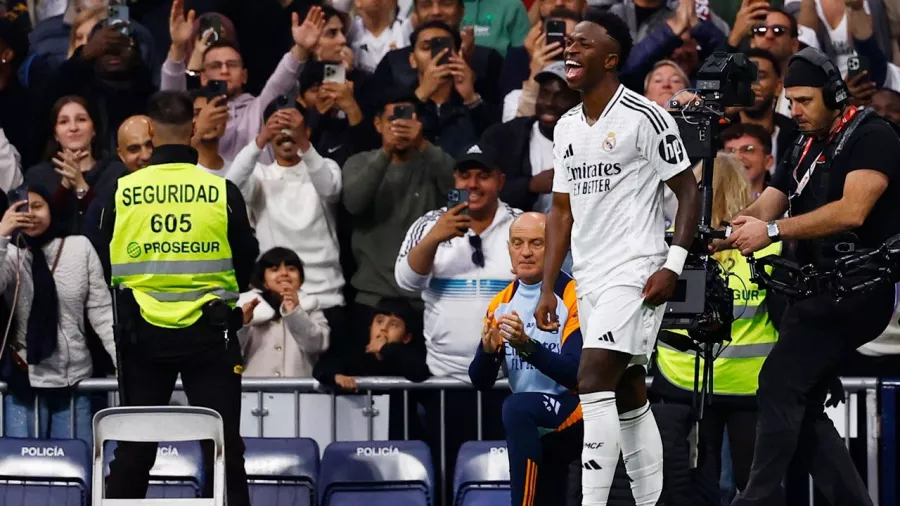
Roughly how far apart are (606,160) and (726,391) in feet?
6.12

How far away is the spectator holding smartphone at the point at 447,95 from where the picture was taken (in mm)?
9531

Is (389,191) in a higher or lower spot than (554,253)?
higher

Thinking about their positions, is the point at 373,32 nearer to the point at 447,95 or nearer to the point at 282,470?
the point at 447,95

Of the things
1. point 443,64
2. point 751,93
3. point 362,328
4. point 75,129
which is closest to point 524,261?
point 751,93

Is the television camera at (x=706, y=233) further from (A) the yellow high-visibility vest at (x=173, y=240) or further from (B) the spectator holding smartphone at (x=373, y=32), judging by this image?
(B) the spectator holding smartphone at (x=373, y=32)

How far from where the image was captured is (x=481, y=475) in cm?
791

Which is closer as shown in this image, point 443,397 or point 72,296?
point 443,397

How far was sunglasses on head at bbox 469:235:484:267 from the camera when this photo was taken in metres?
8.64

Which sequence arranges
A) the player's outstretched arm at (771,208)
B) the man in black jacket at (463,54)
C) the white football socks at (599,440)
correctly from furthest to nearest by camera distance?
the man in black jacket at (463,54) → the player's outstretched arm at (771,208) → the white football socks at (599,440)

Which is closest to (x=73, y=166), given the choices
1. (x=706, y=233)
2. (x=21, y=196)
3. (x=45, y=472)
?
(x=21, y=196)

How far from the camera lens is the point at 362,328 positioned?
29.5 ft

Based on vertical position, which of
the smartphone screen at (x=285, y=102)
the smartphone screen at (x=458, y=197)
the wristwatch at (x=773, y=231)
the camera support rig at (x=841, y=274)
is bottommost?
the camera support rig at (x=841, y=274)

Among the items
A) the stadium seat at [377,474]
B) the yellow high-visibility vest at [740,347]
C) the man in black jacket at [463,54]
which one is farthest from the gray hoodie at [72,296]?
the yellow high-visibility vest at [740,347]

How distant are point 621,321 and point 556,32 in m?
3.76
